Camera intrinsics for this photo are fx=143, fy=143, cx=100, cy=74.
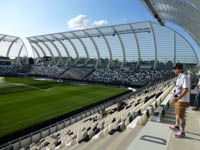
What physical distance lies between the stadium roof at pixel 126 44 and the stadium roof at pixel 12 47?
13.5 m

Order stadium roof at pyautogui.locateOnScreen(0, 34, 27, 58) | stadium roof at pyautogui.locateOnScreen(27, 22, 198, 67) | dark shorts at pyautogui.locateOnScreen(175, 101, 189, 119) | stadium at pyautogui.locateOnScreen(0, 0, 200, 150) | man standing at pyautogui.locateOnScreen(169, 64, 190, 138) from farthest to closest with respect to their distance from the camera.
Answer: stadium roof at pyautogui.locateOnScreen(0, 34, 27, 58)
stadium roof at pyautogui.locateOnScreen(27, 22, 198, 67)
stadium at pyautogui.locateOnScreen(0, 0, 200, 150)
dark shorts at pyautogui.locateOnScreen(175, 101, 189, 119)
man standing at pyautogui.locateOnScreen(169, 64, 190, 138)

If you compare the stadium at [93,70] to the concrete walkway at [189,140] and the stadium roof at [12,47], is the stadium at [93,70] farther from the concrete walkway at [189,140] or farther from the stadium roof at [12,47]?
the concrete walkway at [189,140]

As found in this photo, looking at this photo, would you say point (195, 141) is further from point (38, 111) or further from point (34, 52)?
point (34, 52)

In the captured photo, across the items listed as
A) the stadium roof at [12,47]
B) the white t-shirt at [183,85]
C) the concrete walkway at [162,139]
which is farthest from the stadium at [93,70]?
the white t-shirt at [183,85]

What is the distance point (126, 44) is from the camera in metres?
41.8

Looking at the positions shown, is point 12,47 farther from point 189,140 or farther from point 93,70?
point 189,140

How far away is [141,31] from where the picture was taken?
121 feet

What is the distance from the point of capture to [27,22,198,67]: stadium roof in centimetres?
3569

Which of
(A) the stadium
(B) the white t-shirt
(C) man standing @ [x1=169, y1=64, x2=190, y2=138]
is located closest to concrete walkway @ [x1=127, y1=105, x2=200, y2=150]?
(C) man standing @ [x1=169, y1=64, x2=190, y2=138]

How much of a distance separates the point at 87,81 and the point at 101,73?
6.12m

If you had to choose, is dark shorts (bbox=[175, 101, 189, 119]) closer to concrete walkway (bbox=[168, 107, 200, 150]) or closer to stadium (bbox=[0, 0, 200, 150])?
concrete walkway (bbox=[168, 107, 200, 150])

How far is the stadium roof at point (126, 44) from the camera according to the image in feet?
117

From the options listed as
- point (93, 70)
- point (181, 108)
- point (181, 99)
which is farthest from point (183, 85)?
point (93, 70)

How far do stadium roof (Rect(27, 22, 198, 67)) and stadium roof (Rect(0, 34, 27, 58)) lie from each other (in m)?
13.5
